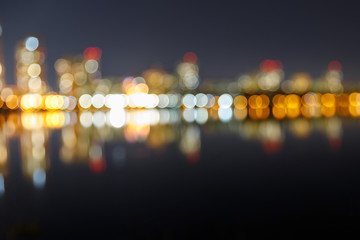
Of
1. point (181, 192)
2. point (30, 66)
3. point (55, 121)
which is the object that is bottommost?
→ point (181, 192)

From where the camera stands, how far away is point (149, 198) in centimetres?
615

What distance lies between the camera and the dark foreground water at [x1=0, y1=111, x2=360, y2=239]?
4.72 m

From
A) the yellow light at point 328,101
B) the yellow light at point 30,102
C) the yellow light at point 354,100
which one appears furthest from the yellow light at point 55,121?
the yellow light at point 354,100

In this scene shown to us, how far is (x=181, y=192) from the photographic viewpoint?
6516mm

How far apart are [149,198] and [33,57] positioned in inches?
3181

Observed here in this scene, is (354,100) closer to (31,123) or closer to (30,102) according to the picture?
(30,102)

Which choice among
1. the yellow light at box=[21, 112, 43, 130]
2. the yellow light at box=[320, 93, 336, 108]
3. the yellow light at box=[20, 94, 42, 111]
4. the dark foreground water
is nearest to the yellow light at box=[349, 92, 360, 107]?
the yellow light at box=[320, 93, 336, 108]

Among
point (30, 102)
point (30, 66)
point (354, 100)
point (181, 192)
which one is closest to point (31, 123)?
point (181, 192)

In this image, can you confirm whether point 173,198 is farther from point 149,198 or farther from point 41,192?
point 41,192

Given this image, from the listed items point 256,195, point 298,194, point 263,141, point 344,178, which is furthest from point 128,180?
point 263,141

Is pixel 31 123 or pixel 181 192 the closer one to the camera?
pixel 181 192

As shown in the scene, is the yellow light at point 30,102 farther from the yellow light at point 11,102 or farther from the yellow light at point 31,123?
the yellow light at point 31,123

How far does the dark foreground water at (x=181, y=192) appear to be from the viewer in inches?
186

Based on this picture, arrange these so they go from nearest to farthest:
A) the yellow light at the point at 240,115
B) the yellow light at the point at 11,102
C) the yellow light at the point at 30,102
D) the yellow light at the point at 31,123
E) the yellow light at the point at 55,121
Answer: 1. the yellow light at the point at 31,123
2. the yellow light at the point at 55,121
3. the yellow light at the point at 240,115
4. the yellow light at the point at 11,102
5. the yellow light at the point at 30,102
